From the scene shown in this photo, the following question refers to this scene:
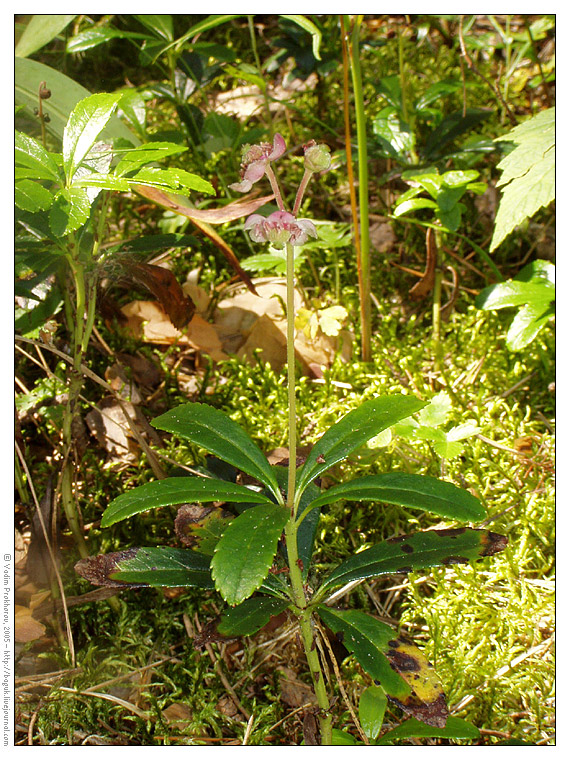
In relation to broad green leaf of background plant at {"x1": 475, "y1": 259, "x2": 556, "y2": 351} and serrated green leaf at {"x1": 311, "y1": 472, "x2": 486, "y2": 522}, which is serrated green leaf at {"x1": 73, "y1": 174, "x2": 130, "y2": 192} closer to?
serrated green leaf at {"x1": 311, "y1": 472, "x2": 486, "y2": 522}

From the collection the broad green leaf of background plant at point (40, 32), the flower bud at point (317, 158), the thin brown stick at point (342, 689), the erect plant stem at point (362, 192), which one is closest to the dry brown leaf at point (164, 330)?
the erect plant stem at point (362, 192)

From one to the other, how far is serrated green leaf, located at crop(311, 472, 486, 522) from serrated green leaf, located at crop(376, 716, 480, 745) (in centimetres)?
40

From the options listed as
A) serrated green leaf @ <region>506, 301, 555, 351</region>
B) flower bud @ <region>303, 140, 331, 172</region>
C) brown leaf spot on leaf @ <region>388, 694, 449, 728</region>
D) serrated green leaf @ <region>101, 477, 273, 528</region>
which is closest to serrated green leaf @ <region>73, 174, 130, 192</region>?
flower bud @ <region>303, 140, 331, 172</region>

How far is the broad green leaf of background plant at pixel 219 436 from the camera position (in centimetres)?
119

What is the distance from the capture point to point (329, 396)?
2006 mm

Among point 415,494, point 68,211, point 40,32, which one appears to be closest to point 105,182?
point 68,211

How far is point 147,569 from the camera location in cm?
117

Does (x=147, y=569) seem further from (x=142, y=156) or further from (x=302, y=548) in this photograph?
(x=142, y=156)

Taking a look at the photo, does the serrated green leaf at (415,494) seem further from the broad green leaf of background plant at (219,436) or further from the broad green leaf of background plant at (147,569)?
the broad green leaf of background plant at (147,569)

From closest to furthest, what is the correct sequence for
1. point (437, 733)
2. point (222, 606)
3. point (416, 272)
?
point (437, 733) → point (222, 606) → point (416, 272)

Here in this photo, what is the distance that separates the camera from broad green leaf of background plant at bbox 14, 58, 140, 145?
5.85 ft

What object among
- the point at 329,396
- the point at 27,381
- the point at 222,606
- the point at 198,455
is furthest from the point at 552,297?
the point at 27,381

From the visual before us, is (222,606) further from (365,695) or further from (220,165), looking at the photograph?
(220,165)

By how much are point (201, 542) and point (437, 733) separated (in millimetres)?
576
